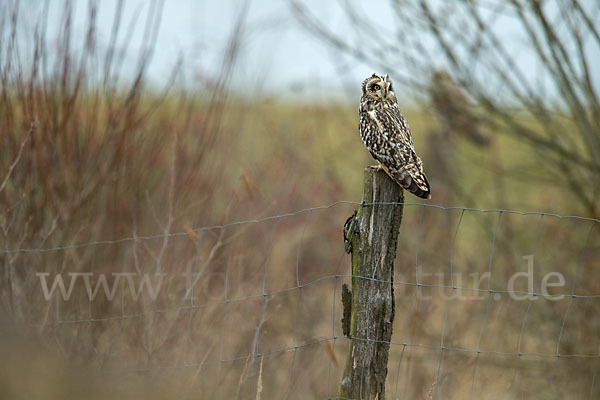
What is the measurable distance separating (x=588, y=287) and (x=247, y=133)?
202 inches

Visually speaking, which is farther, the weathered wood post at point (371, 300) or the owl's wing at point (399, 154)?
the owl's wing at point (399, 154)

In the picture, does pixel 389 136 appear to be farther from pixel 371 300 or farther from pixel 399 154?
pixel 371 300

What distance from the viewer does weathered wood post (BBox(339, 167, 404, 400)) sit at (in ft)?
8.77

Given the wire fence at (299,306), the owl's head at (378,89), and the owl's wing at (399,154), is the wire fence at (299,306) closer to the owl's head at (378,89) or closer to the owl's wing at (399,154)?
the owl's wing at (399,154)

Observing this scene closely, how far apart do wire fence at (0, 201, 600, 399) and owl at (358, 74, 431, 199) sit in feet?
1.69

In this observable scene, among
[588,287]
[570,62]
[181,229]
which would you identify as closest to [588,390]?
[588,287]

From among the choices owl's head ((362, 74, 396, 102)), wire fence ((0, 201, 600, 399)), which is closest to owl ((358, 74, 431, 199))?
owl's head ((362, 74, 396, 102))

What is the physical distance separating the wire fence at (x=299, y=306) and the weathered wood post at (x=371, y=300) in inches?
22.6

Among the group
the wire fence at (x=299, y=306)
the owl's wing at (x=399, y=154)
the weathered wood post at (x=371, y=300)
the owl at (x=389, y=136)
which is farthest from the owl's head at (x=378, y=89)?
the weathered wood post at (x=371, y=300)

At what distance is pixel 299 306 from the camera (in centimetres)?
602

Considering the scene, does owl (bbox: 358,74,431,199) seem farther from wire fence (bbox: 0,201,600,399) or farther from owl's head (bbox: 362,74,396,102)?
wire fence (bbox: 0,201,600,399)

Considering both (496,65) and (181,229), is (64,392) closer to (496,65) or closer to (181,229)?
(181,229)

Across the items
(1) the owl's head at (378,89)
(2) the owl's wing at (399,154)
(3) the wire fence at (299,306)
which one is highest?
(1) the owl's head at (378,89)

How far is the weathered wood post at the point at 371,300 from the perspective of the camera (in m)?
2.67
